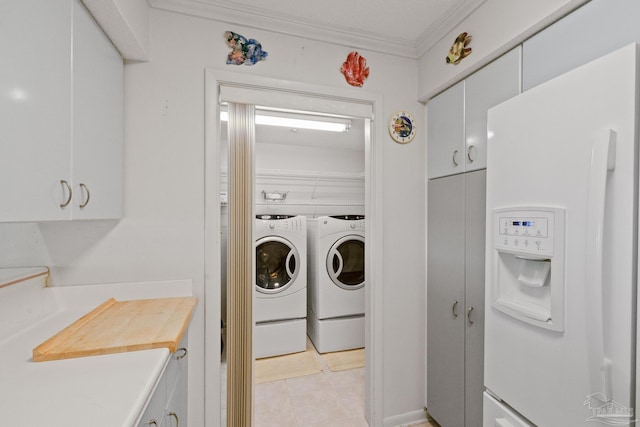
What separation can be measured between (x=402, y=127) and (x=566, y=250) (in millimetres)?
1226

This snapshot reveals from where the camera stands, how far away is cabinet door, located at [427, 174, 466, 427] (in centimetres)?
156

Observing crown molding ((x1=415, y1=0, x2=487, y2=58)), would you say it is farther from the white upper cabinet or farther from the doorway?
the doorway

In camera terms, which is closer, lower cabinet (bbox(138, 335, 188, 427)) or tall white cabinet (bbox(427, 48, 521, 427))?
lower cabinet (bbox(138, 335, 188, 427))

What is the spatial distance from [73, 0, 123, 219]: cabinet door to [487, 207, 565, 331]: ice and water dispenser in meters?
1.53

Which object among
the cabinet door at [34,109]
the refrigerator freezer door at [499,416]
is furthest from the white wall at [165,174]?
the refrigerator freezer door at [499,416]

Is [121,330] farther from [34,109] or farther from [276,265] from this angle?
[276,265]

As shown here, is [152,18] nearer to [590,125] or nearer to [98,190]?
[98,190]

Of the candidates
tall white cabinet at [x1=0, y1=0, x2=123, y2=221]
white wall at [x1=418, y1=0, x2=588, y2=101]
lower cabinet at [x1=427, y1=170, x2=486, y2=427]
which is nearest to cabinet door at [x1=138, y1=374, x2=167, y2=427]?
tall white cabinet at [x1=0, y1=0, x2=123, y2=221]

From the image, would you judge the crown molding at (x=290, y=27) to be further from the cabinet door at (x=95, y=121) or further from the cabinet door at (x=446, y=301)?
the cabinet door at (x=446, y=301)

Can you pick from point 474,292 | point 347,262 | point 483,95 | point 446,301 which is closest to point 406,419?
Answer: point 446,301

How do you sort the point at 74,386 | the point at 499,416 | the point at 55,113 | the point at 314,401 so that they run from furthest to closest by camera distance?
the point at 314,401
the point at 499,416
the point at 55,113
the point at 74,386

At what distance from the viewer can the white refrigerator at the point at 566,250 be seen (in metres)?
0.73

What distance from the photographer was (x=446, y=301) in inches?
65.8

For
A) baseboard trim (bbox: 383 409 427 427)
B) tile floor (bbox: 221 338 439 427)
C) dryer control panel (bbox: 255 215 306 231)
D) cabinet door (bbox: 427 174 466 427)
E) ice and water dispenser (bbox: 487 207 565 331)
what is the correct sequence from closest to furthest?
ice and water dispenser (bbox: 487 207 565 331)
cabinet door (bbox: 427 174 466 427)
baseboard trim (bbox: 383 409 427 427)
tile floor (bbox: 221 338 439 427)
dryer control panel (bbox: 255 215 306 231)
